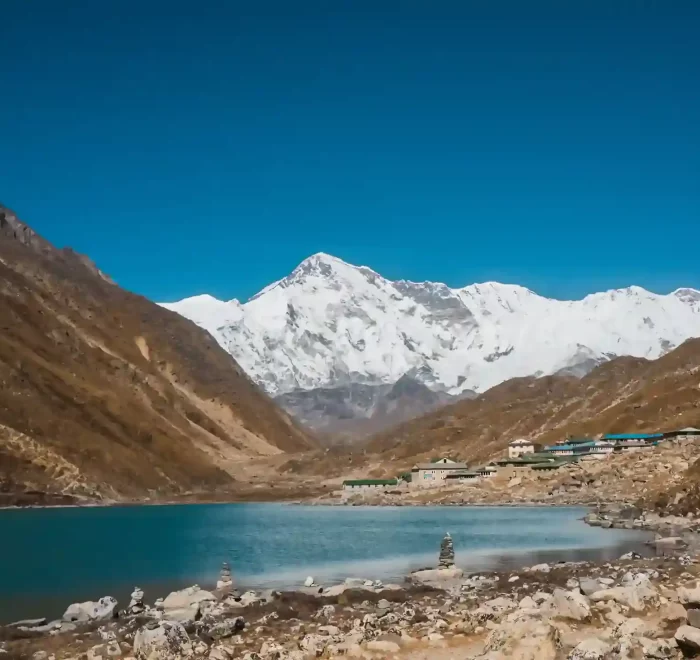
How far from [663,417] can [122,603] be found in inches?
5292

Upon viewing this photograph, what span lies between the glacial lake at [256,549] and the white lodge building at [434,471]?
2386 inches

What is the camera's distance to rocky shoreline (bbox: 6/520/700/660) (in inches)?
602

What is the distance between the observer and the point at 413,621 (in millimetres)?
23125

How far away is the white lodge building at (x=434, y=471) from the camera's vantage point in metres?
156

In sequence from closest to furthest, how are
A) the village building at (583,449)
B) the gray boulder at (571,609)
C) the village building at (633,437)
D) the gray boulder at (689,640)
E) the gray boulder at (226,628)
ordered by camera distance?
the gray boulder at (689,640) → the gray boulder at (571,609) → the gray boulder at (226,628) → the village building at (633,437) → the village building at (583,449)

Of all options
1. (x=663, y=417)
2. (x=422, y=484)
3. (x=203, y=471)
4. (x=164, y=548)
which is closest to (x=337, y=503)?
(x=422, y=484)

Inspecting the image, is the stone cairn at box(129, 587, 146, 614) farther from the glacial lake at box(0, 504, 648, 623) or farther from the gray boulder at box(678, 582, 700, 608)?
the gray boulder at box(678, 582, 700, 608)

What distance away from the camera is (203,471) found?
183875 millimetres

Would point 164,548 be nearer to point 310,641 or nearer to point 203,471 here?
point 310,641

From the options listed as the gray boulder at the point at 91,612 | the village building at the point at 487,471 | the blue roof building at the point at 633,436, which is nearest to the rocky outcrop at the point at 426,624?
the gray boulder at the point at 91,612

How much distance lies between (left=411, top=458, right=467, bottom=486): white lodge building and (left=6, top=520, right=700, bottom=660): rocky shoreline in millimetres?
118900

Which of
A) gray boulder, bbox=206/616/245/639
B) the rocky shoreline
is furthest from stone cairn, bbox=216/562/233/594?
gray boulder, bbox=206/616/245/639

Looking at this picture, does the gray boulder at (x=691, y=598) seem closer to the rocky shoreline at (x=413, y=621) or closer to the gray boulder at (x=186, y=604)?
the rocky shoreline at (x=413, y=621)

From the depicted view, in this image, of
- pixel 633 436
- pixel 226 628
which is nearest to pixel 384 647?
pixel 226 628
